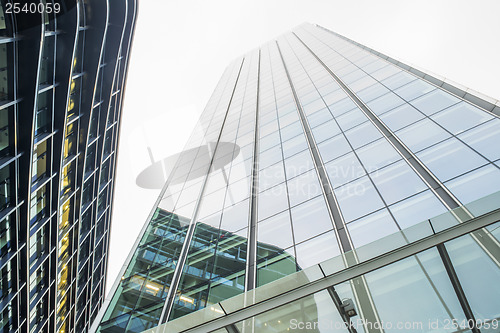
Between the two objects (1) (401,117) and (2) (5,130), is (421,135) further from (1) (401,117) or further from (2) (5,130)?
(2) (5,130)

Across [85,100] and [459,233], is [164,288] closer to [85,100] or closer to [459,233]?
[459,233]

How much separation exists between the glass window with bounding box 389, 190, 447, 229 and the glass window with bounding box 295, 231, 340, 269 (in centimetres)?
228

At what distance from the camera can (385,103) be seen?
17844mm

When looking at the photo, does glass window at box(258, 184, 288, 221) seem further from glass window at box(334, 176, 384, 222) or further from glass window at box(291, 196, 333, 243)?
glass window at box(334, 176, 384, 222)

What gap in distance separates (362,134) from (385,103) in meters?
2.86

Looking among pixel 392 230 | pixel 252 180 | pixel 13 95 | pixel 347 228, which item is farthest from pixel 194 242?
pixel 13 95

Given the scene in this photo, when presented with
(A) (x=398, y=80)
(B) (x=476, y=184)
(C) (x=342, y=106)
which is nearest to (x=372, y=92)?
(A) (x=398, y=80)

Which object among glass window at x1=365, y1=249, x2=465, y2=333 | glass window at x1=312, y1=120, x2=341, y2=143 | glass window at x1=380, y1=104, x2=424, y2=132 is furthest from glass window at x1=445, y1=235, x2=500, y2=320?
glass window at x1=312, y1=120, x2=341, y2=143

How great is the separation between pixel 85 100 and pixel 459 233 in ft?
83.6

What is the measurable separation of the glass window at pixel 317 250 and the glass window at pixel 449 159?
4256 mm

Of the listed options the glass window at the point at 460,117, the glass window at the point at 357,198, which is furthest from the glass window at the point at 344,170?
the glass window at the point at 460,117

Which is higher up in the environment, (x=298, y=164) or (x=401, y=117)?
(x=401, y=117)

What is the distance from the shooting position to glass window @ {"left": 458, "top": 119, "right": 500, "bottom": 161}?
10.6 meters

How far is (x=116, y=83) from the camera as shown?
104 ft
